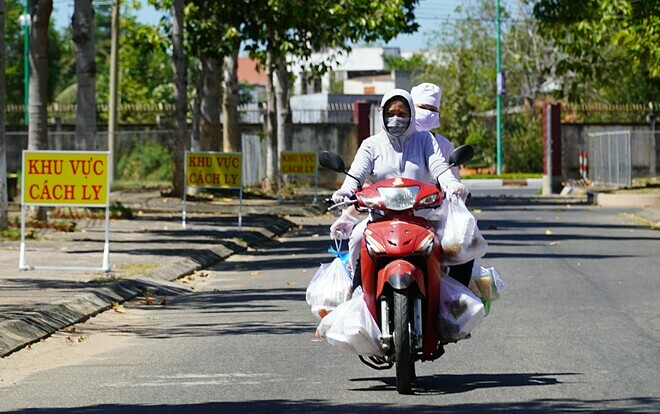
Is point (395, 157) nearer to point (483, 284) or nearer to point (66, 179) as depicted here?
point (483, 284)

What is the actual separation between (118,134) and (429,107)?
37923mm

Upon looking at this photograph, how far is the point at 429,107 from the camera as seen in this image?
10.3 meters

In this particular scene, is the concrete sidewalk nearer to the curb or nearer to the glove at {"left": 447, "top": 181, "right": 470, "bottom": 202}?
the curb

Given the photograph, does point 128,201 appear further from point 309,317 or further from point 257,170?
point 309,317

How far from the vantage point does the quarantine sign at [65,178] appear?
16734mm

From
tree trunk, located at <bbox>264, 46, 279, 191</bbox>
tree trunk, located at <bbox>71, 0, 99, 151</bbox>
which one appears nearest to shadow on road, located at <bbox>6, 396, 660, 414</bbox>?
tree trunk, located at <bbox>71, 0, 99, 151</bbox>

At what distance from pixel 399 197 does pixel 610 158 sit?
3950cm

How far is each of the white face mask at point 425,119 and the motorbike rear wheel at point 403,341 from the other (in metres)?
1.79

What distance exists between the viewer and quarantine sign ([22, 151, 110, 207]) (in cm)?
1673

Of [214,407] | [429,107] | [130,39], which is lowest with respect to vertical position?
[214,407]

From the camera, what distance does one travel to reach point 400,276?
8719mm

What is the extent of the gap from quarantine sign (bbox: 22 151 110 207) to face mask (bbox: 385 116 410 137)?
780cm

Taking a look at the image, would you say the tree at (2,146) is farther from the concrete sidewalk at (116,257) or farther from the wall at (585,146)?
the wall at (585,146)

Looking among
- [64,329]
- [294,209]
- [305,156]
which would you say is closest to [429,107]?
[64,329]
